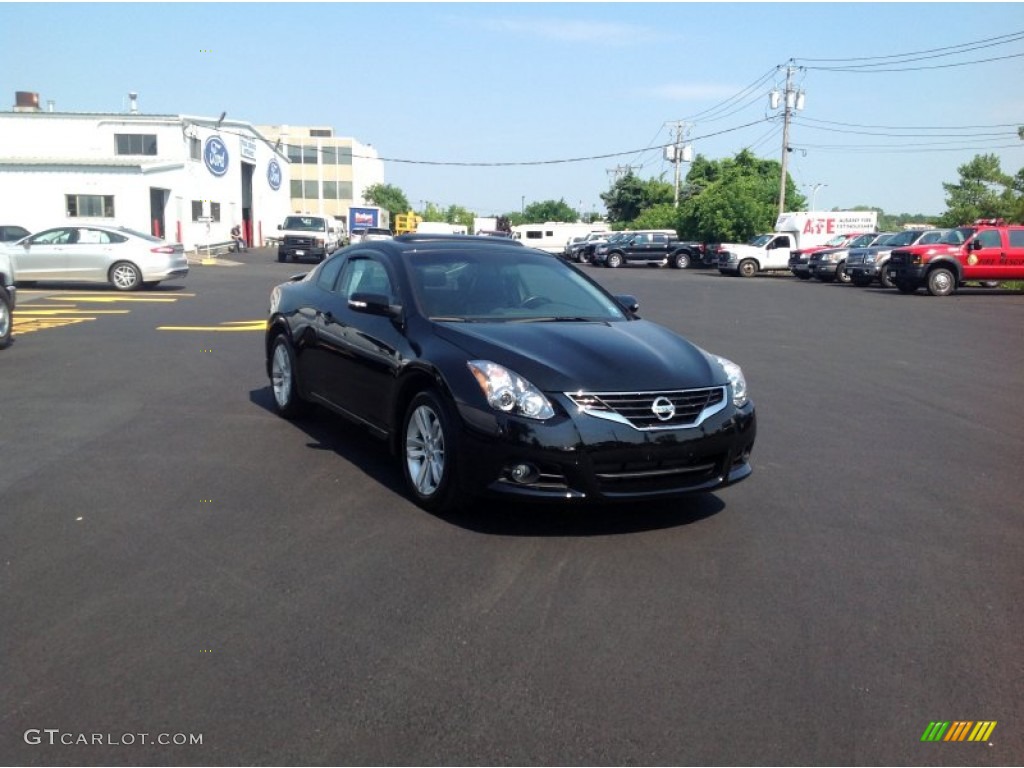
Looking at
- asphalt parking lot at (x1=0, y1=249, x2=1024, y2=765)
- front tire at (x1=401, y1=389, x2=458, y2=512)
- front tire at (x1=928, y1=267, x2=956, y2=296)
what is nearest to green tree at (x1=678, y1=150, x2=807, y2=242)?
front tire at (x1=928, y1=267, x2=956, y2=296)

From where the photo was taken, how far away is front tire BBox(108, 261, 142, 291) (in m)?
22.7

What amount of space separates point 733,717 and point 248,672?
1.79 m

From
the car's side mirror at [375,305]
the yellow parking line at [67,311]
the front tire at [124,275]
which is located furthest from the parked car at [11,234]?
the car's side mirror at [375,305]

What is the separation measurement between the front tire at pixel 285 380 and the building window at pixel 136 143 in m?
44.0

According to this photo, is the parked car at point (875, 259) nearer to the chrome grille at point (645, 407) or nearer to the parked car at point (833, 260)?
the parked car at point (833, 260)

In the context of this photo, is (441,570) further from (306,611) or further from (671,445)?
(671,445)

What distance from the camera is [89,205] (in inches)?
1650

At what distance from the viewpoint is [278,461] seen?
6.78 meters

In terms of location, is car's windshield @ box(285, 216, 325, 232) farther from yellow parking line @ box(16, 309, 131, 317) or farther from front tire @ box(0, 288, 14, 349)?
front tire @ box(0, 288, 14, 349)

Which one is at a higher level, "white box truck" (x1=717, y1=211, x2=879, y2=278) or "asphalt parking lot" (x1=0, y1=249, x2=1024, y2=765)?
"white box truck" (x1=717, y1=211, x2=879, y2=278)

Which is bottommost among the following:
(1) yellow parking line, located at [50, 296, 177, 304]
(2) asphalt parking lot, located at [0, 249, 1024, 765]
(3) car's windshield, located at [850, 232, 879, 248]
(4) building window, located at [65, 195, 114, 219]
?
(2) asphalt parking lot, located at [0, 249, 1024, 765]

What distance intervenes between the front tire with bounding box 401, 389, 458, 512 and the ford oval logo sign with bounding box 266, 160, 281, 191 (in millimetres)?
62601

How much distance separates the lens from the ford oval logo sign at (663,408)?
16.8 feet

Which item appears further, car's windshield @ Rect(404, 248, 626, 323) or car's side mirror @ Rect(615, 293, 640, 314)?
car's side mirror @ Rect(615, 293, 640, 314)
